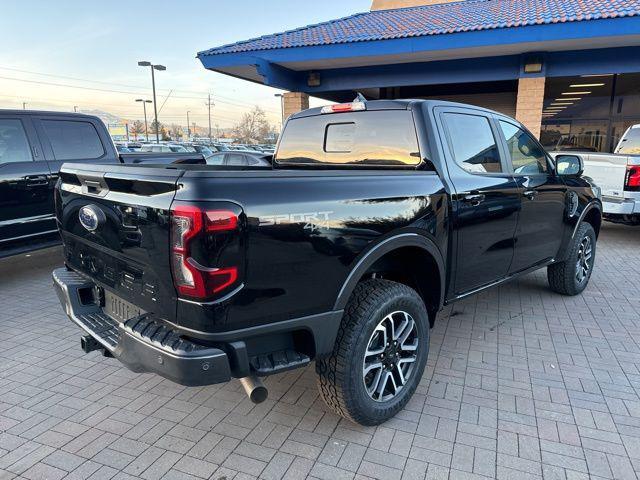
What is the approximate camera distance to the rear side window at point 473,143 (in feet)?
11.2

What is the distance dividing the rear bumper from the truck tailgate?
9 cm

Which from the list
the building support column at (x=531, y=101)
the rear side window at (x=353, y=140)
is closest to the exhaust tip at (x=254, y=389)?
the rear side window at (x=353, y=140)

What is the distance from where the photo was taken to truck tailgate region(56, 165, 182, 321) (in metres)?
2.09

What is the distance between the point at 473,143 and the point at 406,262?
1.16 meters

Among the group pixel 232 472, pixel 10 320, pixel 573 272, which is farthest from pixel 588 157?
pixel 10 320

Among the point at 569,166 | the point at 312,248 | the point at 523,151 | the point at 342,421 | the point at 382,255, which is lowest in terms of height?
the point at 342,421

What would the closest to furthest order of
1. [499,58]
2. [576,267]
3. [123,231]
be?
[123,231]
[576,267]
[499,58]

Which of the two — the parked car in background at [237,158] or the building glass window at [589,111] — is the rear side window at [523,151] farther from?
the building glass window at [589,111]

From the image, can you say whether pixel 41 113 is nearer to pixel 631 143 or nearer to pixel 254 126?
pixel 631 143

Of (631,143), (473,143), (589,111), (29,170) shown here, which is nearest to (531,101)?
(631,143)

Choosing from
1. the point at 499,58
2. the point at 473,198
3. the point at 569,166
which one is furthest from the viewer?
the point at 499,58

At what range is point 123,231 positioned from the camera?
233cm

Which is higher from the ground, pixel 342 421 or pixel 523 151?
→ pixel 523 151

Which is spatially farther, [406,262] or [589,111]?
[589,111]
